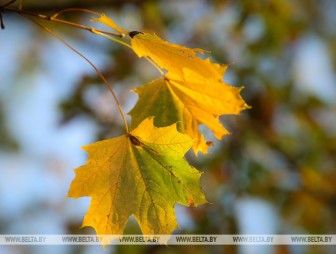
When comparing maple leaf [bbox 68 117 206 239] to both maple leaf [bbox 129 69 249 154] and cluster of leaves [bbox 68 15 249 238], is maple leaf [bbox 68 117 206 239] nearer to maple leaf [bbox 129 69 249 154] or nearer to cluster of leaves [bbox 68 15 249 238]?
cluster of leaves [bbox 68 15 249 238]

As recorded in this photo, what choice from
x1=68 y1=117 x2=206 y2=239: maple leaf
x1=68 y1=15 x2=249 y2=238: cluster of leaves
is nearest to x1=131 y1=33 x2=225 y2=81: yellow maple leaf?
x1=68 y1=15 x2=249 y2=238: cluster of leaves

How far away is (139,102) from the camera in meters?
1.30

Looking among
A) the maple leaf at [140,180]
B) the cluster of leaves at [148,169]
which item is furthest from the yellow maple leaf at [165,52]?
the maple leaf at [140,180]

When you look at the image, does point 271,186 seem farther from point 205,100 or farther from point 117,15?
point 205,100

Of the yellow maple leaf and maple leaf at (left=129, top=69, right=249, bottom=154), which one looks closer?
the yellow maple leaf

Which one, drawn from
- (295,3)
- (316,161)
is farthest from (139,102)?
(295,3)

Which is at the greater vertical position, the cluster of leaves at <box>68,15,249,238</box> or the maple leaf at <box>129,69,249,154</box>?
the maple leaf at <box>129,69,249,154</box>

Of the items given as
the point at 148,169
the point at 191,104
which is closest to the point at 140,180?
the point at 148,169

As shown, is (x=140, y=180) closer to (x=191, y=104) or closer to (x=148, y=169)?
(x=148, y=169)

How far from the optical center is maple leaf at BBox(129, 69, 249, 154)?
1251 mm

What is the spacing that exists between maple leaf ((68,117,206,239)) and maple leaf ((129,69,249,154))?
0.12 meters

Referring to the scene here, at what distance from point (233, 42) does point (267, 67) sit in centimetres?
51

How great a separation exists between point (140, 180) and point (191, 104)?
0.29m

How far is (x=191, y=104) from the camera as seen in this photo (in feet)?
4.26
